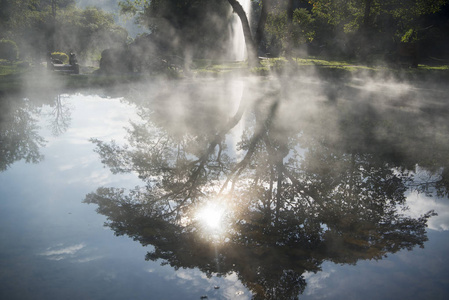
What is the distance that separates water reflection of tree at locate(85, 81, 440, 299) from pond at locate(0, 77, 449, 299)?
0.02 m

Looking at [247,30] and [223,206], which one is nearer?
[223,206]

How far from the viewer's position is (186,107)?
1261 centimetres

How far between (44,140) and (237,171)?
5169mm

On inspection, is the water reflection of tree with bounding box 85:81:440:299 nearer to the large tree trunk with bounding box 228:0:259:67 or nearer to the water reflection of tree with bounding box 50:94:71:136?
the water reflection of tree with bounding box 50:94:71:136

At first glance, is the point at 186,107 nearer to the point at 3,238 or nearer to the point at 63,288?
the point at 3,238

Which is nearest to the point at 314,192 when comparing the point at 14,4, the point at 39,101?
the point at 39,101

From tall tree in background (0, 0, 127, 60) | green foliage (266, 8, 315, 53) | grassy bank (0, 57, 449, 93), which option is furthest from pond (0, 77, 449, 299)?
tall tree in background (0, 0, 127, 60)

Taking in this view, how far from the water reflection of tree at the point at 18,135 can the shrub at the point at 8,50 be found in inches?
1217

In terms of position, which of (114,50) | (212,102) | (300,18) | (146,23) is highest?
(146,23)

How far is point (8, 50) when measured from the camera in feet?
125

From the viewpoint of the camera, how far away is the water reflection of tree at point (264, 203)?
410cm

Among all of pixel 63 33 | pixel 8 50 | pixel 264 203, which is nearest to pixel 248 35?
pixel 264 203

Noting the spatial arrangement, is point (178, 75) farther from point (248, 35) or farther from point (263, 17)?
point (263, 17)

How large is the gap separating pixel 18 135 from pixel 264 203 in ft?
22.7
